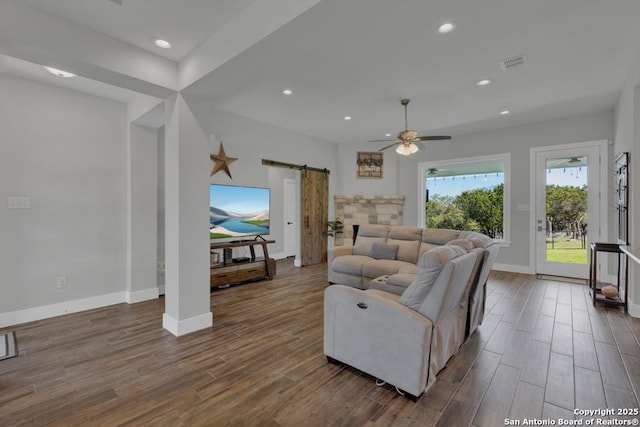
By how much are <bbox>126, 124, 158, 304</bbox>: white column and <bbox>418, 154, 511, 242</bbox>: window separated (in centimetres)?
538

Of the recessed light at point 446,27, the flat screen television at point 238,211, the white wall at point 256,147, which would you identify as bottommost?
the flat screen television at point 238,211

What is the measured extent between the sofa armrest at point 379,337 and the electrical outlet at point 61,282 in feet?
10.8

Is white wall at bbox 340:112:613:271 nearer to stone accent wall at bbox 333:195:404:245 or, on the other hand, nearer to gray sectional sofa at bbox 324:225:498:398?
stone accent wall at bbox 333:195:404:245

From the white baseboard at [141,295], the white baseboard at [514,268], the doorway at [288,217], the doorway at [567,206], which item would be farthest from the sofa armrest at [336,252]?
the doorway at [567,206]

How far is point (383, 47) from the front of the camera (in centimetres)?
277

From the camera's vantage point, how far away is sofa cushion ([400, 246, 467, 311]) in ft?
6.18

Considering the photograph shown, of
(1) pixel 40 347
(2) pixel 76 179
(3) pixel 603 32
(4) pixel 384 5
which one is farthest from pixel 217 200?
(3) pixel 603 32

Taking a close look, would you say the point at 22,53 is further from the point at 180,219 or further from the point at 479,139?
the point at 479,139

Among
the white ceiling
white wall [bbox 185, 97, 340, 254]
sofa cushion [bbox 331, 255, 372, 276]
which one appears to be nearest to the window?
the white ceiling

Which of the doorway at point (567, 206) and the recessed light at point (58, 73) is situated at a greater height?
the recessed light at point (58, 73)

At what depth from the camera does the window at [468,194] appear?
5.86 metres

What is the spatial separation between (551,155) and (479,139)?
4.12ft

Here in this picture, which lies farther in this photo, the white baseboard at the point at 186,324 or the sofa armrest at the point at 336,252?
the sofa armrest at the point at 336,252

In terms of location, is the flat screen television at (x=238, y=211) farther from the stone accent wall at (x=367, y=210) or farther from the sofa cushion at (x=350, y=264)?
the stone accent wall at (x=367, y=210)
